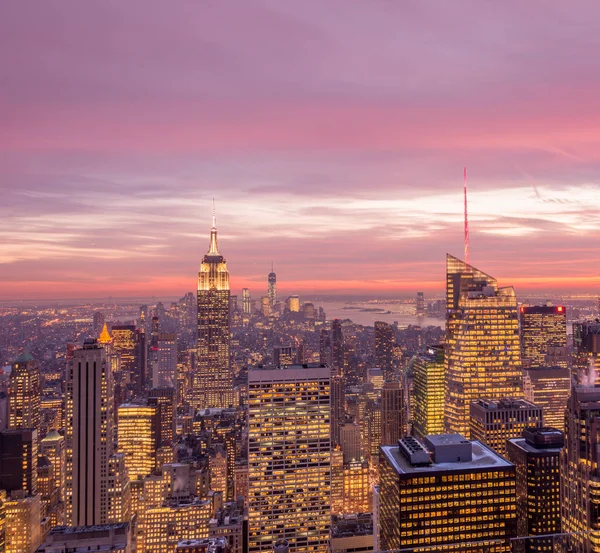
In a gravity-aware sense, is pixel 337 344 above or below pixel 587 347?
below

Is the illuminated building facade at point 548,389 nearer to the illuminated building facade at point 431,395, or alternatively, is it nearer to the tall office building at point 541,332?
the illuminated building facade at point 431,395

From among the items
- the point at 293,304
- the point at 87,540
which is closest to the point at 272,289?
the point at 293,304

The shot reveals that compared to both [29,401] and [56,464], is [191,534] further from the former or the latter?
[29,401]

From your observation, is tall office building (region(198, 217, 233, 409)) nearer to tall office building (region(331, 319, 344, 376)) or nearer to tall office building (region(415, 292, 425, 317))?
tall office building (region(331, 319, 344, 376))

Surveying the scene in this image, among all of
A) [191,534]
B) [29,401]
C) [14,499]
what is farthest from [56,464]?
[191,534]

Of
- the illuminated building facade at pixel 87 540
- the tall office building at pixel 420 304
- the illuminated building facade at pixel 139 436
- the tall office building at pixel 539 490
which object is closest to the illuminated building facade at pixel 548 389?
the tall office building at pixel 420 304

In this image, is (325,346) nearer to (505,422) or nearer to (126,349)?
(126,349)
